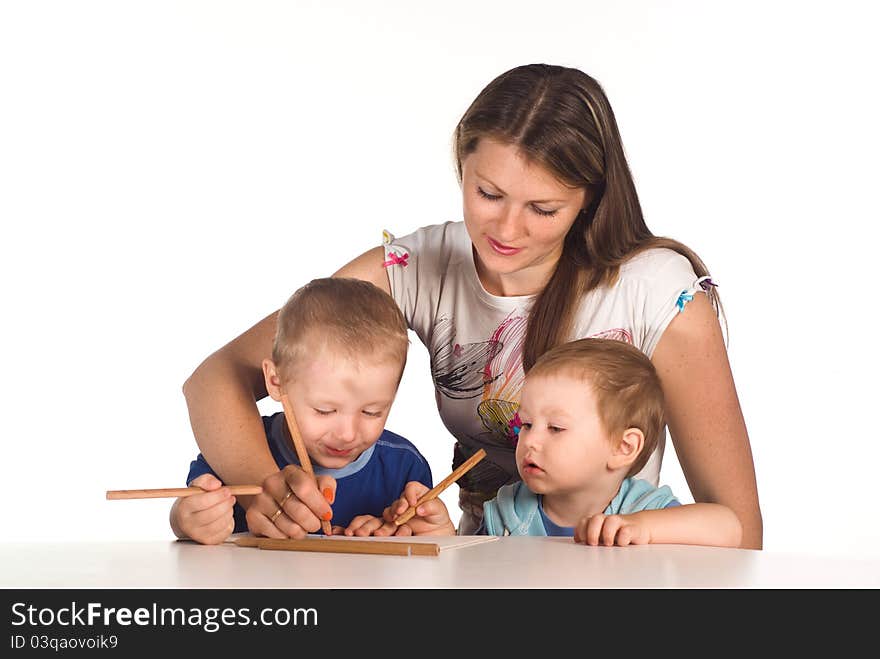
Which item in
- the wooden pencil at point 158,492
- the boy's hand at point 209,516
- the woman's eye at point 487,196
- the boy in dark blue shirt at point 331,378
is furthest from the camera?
the woman's eye at point 487,196

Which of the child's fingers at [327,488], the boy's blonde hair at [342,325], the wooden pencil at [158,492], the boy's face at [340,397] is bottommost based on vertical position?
the child's fingers at [327,488]

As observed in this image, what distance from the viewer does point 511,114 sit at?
1.64 metres

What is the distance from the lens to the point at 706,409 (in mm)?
1655

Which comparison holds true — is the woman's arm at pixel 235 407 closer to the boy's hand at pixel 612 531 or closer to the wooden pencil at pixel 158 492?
the wooden pencil at pixel 158 492

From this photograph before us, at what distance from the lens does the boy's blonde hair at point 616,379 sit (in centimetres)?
140

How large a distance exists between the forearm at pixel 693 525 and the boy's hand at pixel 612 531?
0.01 m

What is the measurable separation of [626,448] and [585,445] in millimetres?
61

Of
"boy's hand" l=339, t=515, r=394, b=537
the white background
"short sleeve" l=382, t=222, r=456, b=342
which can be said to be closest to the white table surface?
"boy's hand" l=339, t=515, r=394, b=537

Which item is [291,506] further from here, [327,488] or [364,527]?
[364,527]

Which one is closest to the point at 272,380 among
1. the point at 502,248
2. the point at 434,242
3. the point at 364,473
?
the point at 364,473

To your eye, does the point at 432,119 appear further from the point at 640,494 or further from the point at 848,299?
the point at 640,494

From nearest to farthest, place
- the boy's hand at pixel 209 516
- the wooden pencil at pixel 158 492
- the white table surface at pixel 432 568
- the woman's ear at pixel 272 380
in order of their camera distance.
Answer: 1. the white table surface at pixel 432 568
2. the wooden pencil at pixel 158 492
3. the boy's hand at pixel 209 516
4. the woman's ear at pixel 272 380

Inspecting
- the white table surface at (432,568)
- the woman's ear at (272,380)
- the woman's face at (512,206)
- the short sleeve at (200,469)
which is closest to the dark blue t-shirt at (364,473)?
the short sleeve at (200,469)
